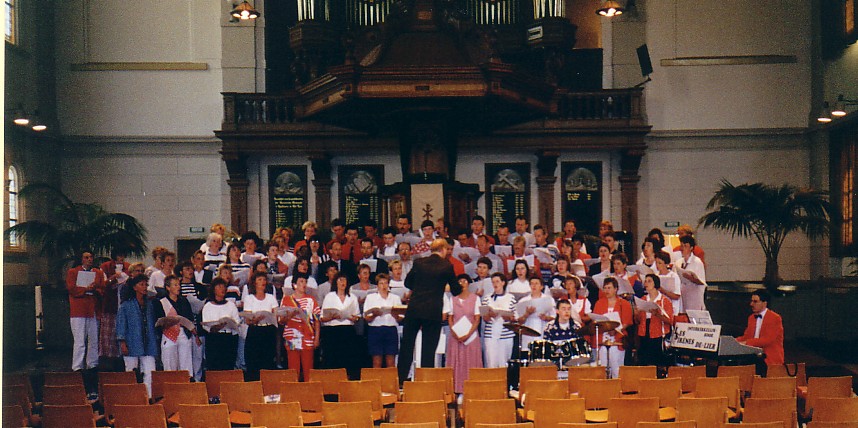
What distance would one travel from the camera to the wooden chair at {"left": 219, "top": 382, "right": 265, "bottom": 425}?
729 cm

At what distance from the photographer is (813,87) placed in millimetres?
16391

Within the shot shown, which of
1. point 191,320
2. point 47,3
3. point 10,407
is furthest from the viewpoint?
point 47,3

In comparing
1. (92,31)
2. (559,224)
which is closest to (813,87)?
(559,224)

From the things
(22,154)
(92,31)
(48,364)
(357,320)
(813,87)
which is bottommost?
(48,364)

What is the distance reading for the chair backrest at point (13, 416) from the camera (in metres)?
6.72

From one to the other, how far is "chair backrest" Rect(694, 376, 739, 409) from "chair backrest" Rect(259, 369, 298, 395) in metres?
3.56

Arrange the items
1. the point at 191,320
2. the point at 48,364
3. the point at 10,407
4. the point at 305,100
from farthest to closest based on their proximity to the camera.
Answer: the point at 305,100, the point at 48,364, the point at 191,320, the point at 10,407

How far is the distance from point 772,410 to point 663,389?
3.09ft

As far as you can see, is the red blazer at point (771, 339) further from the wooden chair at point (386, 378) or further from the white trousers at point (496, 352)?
the wooden chair at point (386, 378)

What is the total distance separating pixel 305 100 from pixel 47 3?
5.68 meters

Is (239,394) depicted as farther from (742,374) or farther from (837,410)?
(837,410)

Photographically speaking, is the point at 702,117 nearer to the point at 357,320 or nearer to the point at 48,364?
the point at 357,320

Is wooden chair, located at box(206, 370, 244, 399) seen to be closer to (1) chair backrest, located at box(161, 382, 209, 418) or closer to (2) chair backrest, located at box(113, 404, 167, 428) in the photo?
(1) chair backrest, located at box(161, 382, 209, 418)

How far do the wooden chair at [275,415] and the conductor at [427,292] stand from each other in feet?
8.54
